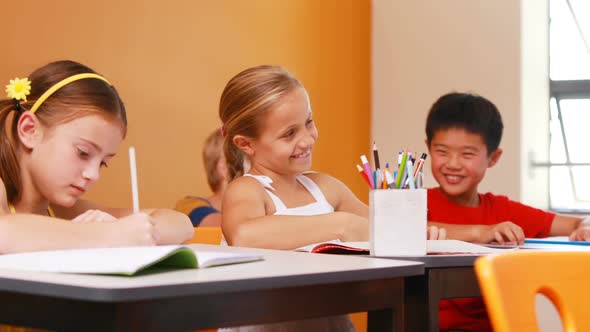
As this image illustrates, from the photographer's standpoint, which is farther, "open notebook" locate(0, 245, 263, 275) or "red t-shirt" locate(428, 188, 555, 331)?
"red t-shirt" locate(428, 188, 555, 331)

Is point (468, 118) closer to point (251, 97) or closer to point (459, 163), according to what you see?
point (459, 163)

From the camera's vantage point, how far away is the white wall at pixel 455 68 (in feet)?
13.9

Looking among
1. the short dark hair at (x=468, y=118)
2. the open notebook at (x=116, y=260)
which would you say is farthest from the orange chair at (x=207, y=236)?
the open notebook at (x=116, y=260)

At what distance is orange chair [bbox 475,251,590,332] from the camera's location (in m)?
0.82

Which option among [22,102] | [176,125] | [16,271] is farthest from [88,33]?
[16,271]

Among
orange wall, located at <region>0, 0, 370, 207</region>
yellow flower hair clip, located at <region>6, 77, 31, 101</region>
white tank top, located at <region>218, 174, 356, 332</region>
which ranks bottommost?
white tank top, located at <region>218, 174, 356, 332</region>

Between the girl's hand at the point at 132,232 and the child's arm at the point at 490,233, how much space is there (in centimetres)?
98

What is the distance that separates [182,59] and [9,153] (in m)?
1.92

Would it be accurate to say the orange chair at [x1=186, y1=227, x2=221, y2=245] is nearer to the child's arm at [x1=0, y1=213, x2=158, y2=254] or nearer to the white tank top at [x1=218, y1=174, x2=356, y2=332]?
the white tank top at [x1=218, y1=174, x2=356, y2=332]

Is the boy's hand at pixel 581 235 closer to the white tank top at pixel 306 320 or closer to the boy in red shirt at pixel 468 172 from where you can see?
the boy in red shirt at pixel 468 172

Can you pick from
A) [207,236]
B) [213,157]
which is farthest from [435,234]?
[213,157]

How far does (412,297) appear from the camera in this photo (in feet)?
4.66

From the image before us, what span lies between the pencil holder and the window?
3.15 m

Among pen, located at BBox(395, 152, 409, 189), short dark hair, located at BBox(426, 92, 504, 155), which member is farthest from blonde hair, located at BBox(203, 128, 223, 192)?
pen, located at BBox(395, 152, 409, 189)
